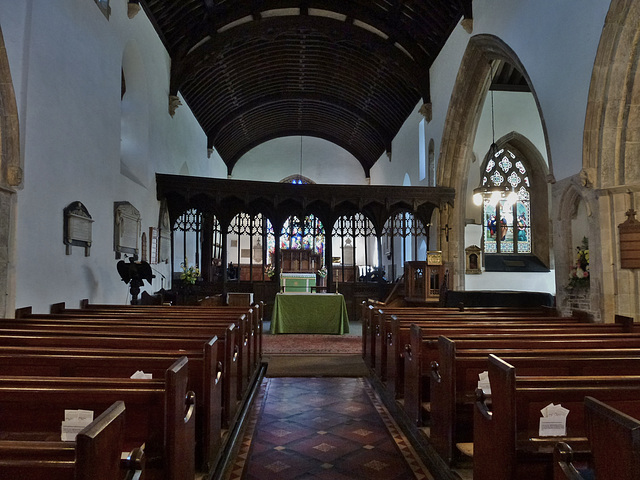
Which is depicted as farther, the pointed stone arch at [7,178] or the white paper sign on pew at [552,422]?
the pointed stone arch at [7,178]

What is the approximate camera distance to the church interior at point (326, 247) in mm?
1846

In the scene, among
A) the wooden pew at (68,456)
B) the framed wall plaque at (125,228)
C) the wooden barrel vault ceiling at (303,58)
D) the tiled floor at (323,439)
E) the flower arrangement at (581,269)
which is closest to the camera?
the wooden pew at (68,456)

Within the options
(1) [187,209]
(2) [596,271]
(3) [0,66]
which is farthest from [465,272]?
(3) [0,66]

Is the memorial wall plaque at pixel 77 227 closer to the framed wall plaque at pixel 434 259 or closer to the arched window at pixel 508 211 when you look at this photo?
the framed wall plaque at pixel 434 259

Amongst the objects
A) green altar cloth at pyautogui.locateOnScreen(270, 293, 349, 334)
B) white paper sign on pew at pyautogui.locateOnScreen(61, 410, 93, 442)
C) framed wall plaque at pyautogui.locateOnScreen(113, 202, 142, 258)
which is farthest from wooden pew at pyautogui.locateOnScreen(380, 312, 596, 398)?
framed wall plaque at pyautogui.locateOnScreen(113, 202, 142, 258)

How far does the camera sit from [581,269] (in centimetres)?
535

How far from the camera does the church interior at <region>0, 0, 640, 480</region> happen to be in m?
1.85

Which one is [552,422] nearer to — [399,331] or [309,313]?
[399,331]

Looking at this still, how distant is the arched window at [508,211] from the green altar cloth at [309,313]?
5206mm

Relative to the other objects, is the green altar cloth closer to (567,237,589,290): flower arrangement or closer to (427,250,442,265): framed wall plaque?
(427,250,442,265): framed wall plaque

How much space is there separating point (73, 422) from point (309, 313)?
21.8 feet

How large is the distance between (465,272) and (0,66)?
28.9 ft

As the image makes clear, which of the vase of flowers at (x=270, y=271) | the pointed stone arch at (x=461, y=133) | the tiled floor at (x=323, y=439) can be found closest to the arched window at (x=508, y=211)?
the pointed stone arch at (x=461, y=133)

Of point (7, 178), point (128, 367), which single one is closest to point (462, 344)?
point (128, 367)
